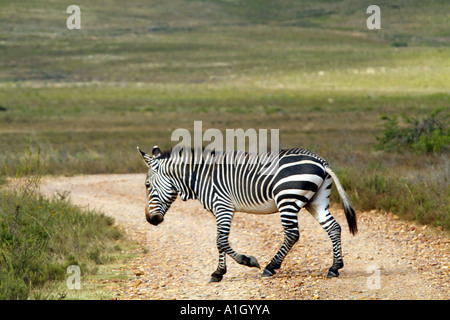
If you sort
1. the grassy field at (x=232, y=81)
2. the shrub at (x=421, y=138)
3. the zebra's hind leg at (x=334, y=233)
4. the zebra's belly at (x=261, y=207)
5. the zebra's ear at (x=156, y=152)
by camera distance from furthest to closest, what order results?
the grassy field at (x=232, y=81) < the shrub at (x=421, y=138) < the zebra's ear at (x=156, y=152) < the zebra's belly at (x=261, y=207) < the zebra's hind leg at (x=334, y=233)

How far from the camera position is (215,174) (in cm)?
797

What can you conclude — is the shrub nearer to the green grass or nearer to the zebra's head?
the green grass

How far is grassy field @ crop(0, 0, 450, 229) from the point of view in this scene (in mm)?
19402

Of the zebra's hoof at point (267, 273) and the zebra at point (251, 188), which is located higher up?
the zebra at point (251, 188)

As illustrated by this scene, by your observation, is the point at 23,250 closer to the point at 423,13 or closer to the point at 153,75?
the point at 153,75

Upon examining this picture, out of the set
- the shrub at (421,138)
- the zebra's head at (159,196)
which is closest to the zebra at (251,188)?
the zebra's head at (159,196)

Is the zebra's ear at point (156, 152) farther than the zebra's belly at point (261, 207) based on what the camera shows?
Yes

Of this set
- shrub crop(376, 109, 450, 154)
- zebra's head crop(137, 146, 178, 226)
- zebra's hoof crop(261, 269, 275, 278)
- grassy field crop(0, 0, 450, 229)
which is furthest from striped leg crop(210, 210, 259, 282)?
shrub crop(376, 109, 450, 154)

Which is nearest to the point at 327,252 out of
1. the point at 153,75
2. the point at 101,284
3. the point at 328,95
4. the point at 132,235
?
the point at 101,284

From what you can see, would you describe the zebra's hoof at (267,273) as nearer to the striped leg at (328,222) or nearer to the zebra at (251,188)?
the zebra at (251,188)

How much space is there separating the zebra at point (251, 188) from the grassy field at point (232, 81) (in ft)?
6.00

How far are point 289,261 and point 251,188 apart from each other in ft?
4.50

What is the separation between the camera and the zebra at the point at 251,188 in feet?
24.2
